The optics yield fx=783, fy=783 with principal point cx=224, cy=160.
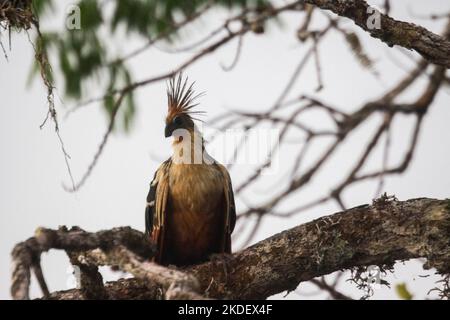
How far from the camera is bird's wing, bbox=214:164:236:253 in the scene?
4.62m

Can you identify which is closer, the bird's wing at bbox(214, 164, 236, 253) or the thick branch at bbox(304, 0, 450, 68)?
the thick branch at bbox(304, 0, 450, 68)

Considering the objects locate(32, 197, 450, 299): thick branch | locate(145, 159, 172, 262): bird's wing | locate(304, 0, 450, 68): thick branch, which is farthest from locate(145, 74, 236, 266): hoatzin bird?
locate(304, 0, 450, 68): thick branch

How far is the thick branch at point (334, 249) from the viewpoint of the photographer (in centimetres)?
350

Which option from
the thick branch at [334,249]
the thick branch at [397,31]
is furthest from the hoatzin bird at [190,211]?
the thick branch at [397,31]

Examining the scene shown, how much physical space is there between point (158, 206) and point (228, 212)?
1.36 feet

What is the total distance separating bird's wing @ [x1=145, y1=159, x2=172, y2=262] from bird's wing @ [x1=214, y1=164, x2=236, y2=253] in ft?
1.16

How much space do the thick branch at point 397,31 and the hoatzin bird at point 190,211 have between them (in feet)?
4.51

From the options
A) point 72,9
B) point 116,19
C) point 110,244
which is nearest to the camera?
point 110,244

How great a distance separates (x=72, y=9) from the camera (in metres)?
5.30

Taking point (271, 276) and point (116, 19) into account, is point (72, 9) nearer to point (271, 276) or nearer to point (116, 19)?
point (116, 19)

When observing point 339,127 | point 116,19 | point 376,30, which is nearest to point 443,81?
point 339,127

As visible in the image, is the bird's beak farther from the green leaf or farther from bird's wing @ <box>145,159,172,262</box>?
the green leaf

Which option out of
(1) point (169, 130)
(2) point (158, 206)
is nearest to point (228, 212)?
(2) point (158, 206)

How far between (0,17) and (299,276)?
2.01m
